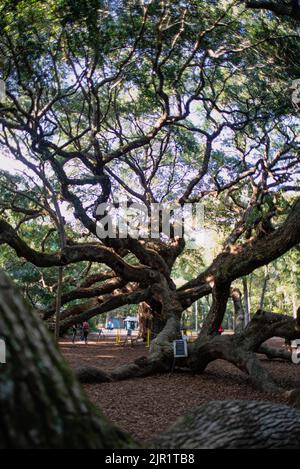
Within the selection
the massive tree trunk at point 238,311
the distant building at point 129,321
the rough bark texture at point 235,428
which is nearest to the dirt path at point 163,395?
the rough bark texture at point 235,428

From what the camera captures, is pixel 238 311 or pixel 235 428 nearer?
pixel 235 428

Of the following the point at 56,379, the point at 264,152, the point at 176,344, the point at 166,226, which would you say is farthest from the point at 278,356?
the point at 56,379

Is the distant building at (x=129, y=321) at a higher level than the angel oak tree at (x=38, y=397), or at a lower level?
lower

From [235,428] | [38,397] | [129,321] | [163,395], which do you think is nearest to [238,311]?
[163,395]

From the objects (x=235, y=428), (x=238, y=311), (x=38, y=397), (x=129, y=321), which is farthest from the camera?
(x=129, y=321)

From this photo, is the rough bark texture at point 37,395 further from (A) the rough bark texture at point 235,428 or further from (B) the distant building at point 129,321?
(B) the distant building at point 129,321

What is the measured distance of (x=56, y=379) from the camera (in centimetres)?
153

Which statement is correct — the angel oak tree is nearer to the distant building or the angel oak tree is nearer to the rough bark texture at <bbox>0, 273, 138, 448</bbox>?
the rough bark texture at <bbox>0, 273, 138, 448</bbox>

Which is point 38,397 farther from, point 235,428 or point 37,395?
point 235,428

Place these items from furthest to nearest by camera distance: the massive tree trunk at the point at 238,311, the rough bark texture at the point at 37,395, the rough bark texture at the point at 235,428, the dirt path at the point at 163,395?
the massive tree trunk at the point at 238,311 < the dirt path at the point at 163,395 < the rough bark texture at the point at 235,428 < the rough bark texture at the point at 37,395

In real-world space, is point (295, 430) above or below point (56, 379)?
below

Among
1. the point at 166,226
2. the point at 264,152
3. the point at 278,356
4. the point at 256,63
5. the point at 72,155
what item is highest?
the point at 256,63
